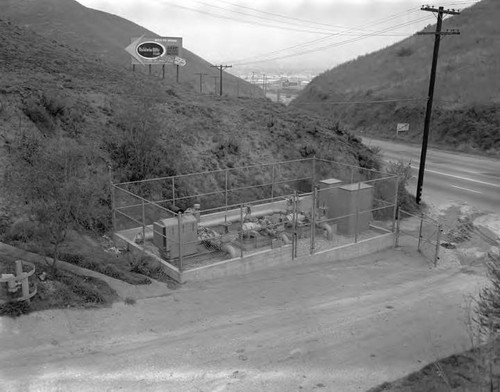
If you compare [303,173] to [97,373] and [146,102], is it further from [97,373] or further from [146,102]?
[97,373]

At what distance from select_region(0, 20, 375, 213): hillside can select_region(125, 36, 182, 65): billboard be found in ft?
13.8

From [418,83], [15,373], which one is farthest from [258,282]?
[418,83]

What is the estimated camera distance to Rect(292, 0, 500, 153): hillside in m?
50.4

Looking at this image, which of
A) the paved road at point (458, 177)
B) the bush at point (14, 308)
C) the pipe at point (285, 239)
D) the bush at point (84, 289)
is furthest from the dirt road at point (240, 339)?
the paved road at point (458, 177)

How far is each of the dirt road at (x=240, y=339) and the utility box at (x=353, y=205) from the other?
4.94 m

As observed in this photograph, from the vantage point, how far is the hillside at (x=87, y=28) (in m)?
117

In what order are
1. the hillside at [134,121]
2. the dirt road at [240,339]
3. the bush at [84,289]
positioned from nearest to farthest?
A: the dirt road at [240,339]
the bush at [84,289]
the hillside at [134,121]

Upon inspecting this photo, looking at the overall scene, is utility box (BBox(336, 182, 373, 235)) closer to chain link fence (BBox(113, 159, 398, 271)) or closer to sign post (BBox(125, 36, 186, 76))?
chain link fence (BBox(113, 159, 398, 271))

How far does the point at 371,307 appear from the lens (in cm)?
1380

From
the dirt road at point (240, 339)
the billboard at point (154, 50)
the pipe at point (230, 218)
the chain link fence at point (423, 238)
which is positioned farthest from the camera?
the billboard at point (154, 50)

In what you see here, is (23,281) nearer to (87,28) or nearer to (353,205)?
(353,205)

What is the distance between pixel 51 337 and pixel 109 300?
2012mm

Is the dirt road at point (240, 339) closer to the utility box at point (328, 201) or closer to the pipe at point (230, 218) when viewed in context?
the pipe at point (230, 218)

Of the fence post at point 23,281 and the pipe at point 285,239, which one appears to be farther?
the pipe at point 285,239
